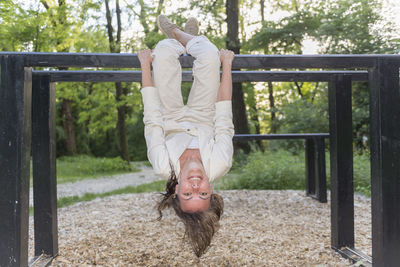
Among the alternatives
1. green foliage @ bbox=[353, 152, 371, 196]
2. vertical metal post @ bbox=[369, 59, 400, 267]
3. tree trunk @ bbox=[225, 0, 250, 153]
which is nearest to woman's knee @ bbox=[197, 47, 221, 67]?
vertical metal post @ bbox=[369, 59, 400, 267]

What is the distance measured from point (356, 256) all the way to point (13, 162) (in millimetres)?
2603

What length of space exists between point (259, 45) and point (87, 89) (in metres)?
7.16

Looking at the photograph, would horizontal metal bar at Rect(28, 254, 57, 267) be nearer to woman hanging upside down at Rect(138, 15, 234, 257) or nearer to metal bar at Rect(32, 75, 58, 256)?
metal bar at Rect(32, 75, 58, 256)

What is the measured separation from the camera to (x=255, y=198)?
5266 mm

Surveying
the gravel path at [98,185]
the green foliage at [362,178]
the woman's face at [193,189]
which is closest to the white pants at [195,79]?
the woman's face at [193,189]

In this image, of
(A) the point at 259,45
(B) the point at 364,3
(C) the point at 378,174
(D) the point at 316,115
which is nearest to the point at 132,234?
(C) the point at 378,174

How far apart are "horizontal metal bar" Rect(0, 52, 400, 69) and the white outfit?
0.14 meters

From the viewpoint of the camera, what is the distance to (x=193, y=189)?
7.38 ft

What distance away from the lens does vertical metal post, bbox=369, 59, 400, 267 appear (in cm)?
207

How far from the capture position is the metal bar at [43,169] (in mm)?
2836

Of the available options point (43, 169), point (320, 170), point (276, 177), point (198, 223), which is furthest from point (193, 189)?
point (276, 177)

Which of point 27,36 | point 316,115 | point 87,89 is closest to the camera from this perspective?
point 27,36

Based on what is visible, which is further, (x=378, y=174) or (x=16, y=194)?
(x=378, y=174)

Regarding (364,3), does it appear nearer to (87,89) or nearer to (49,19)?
(49,19)
